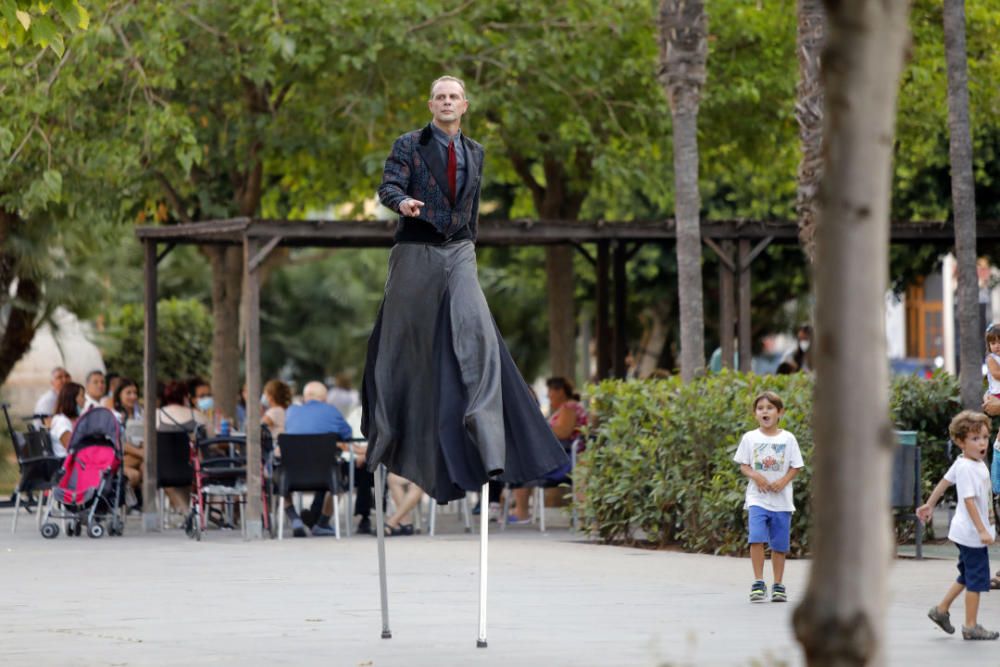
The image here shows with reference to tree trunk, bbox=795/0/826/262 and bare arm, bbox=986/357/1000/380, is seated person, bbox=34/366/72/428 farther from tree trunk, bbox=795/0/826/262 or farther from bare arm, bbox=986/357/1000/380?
bare arm, bbox=986/357/1000/380

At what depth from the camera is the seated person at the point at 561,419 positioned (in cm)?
1933

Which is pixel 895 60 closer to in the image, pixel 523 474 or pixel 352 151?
pixel 523 474

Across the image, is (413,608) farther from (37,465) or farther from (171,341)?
(171,341)

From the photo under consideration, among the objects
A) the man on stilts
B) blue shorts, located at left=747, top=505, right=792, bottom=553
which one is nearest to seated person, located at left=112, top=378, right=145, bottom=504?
blue shorts, located at left=747, top=505, right=792, bottom=553

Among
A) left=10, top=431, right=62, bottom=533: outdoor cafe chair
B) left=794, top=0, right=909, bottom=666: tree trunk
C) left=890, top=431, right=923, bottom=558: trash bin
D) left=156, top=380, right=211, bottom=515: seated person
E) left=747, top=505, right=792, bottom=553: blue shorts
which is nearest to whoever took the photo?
left=794, top=0, right=909, bottom=666: tree trunk

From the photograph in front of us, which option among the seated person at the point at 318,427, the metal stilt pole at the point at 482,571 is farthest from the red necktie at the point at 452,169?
the seated person at the point at 318,427

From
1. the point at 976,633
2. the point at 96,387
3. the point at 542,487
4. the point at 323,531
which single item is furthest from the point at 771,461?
the point at 96,387

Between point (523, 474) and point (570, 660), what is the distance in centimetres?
84

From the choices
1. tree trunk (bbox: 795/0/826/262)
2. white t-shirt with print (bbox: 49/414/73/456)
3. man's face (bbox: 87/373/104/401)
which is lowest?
white t-shirt with print (bbox: 49/414/73/456)

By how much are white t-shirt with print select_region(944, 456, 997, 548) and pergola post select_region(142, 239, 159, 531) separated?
10853mm

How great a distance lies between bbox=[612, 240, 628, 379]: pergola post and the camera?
20.7m

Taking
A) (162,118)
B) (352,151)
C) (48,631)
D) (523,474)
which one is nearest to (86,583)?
(48,631)

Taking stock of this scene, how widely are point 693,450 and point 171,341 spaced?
80.1 ft

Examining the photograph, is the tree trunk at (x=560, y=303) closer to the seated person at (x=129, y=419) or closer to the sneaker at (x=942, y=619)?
the seated person at (x=129, y=419)
